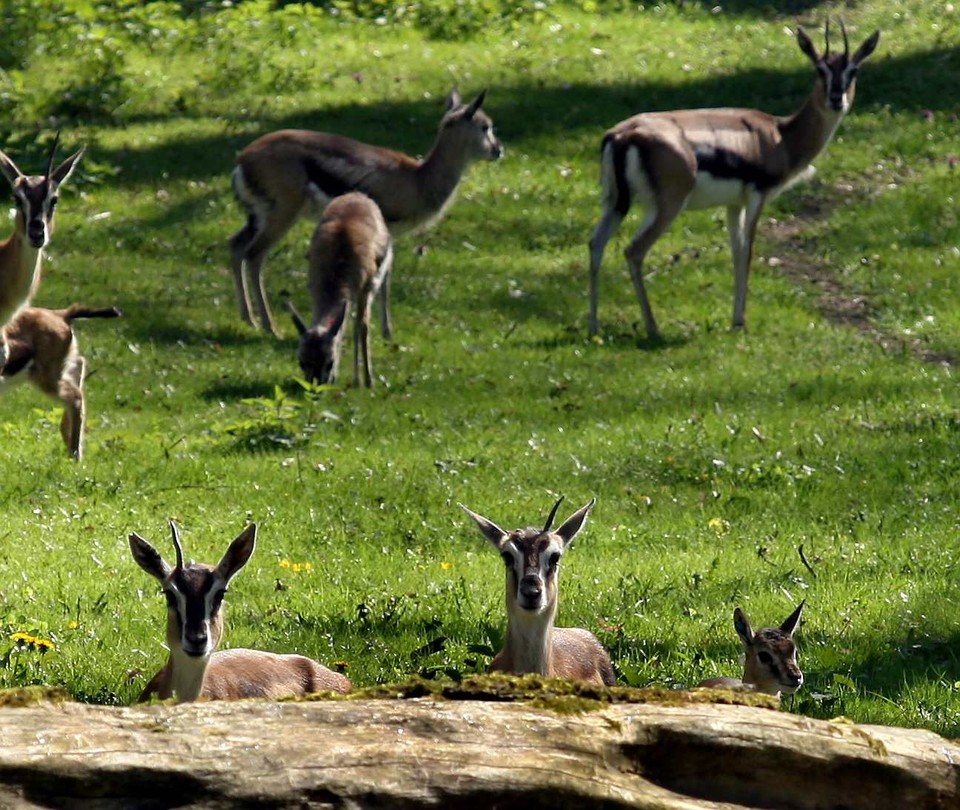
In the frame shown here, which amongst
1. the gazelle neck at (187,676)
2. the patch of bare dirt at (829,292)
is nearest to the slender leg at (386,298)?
the patch of bare dirt at (829,292)

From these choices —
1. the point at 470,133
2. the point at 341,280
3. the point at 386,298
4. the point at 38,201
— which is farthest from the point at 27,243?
the point at 470,133

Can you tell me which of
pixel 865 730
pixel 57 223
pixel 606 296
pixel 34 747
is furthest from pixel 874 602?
pixel 57 223

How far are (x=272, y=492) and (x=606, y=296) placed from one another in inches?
285

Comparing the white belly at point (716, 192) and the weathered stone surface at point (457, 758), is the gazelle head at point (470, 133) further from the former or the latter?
the weathered stone surface at point (457, 758)

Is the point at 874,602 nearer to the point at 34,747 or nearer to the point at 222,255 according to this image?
the point at 34,747

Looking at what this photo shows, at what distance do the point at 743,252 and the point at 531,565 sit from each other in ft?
33.4

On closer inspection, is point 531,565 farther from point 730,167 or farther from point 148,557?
point 730,167

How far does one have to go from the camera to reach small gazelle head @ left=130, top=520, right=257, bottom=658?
6203 millimetres

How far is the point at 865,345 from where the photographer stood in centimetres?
1527

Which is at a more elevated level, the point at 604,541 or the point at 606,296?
the point at 606,296

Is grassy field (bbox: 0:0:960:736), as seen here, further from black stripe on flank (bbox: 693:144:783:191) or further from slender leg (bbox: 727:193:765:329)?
black stripe on flank (bbox: 693:144:783:191)

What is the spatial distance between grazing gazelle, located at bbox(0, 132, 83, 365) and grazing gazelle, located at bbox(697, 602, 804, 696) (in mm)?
6170

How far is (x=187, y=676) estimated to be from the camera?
6309 mm

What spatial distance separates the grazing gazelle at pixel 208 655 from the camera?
627 cm
